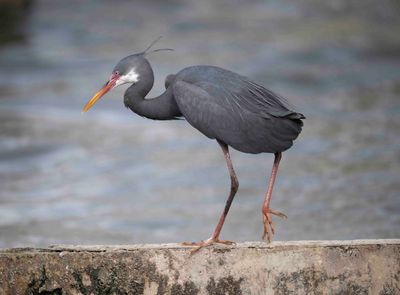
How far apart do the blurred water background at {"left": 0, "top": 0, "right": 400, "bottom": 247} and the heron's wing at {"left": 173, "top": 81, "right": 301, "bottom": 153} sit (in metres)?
3.91

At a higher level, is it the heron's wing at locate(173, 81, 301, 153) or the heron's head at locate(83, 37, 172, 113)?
the heron's head at locate(83, 37, 172, 113)

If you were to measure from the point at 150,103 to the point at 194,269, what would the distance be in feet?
4.30

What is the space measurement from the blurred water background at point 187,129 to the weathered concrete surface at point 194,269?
14.0 ft

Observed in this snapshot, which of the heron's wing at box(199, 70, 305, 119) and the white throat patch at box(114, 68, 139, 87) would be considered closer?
the heron's wing at box(199, 70, 305, 119)

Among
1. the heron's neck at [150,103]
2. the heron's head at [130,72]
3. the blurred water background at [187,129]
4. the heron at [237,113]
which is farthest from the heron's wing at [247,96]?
the blurred water background at [187,129]

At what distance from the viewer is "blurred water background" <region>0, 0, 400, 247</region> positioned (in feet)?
36.0

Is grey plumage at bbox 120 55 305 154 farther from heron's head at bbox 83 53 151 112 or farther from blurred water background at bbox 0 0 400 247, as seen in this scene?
blurred water background at bbox 0 0 400 247

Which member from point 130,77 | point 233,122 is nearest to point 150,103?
point 130,77

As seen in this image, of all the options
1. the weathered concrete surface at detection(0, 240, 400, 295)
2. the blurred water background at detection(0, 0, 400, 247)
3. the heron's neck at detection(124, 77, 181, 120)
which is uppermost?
the blurred water background at detection(0, 0, 400, 247)

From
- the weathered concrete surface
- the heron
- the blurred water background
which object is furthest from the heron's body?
the blurred water background

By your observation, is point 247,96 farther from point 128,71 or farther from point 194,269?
point 194,269

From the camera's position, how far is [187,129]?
15031 millimetres

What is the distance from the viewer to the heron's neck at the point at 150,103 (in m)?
6.57

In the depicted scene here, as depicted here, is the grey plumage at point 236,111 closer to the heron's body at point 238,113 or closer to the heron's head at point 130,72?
the heron's body at point 238,113
